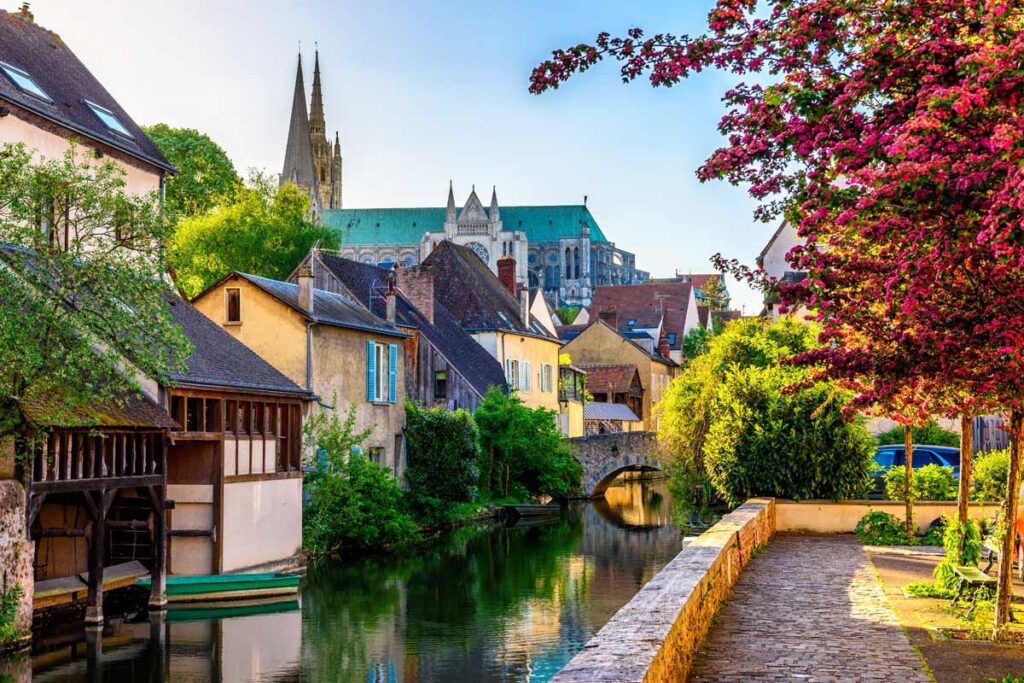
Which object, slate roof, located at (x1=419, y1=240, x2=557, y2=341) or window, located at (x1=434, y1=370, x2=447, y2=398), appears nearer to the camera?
window, located at (x1=434, y1=370, x2=447, y2=398)

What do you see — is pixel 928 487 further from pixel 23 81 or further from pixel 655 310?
pixel 655 310

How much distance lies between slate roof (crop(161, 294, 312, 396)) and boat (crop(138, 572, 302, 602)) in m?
3.32

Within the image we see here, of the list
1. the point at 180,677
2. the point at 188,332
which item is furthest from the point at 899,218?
the point at 188,332

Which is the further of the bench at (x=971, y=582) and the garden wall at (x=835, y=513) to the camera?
the garden wall at (x=835, y=513)

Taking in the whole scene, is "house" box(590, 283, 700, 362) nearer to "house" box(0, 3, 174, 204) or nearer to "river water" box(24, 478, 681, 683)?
"river water" box(24, 478, 681, 683)

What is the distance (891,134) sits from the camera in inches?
235

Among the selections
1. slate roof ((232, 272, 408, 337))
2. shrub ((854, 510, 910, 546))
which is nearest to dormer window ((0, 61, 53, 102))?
slate roof ((232, 272, 408, 337))

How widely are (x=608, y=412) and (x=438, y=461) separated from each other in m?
29.7

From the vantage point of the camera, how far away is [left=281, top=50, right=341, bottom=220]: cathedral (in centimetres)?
11900

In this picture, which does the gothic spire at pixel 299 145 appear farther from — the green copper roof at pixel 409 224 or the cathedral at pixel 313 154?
the green copper roof at pixel 409 224

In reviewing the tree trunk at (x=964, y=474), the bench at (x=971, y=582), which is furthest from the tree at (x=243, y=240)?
the bench at (x=971, y=582)

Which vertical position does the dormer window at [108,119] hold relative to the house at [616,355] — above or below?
above

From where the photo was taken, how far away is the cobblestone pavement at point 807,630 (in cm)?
952

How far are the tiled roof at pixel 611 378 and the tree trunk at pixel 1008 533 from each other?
A: 174 ft
